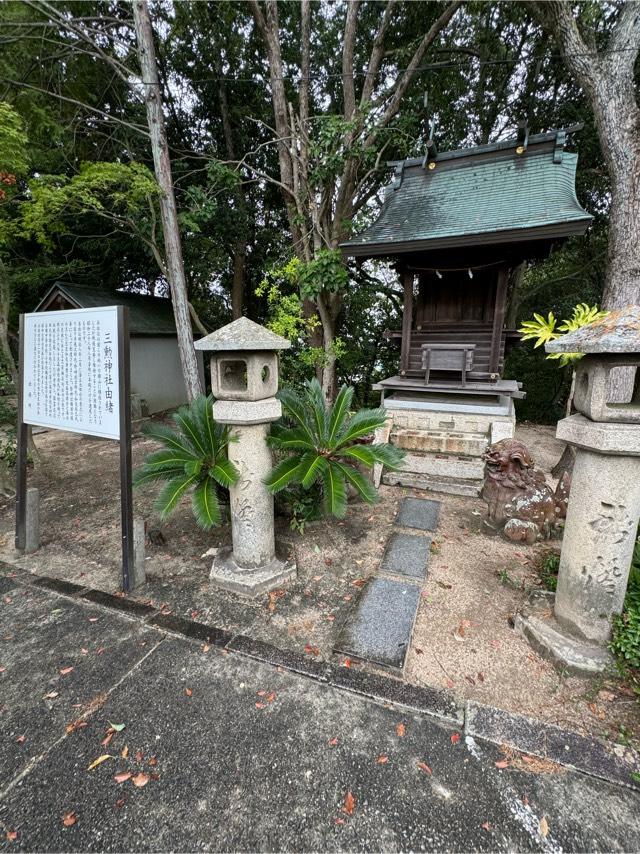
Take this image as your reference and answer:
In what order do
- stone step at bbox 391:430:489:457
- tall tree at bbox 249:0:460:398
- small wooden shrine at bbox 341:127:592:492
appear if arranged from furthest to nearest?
tall tree at bbox 249:0:460:398
stone step at bbox 391:430:489:457
small wooden shrine at bbox 341:127:592:492

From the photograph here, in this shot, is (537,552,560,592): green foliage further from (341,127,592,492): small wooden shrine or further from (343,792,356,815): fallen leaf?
(343,792,356,815): fallen leaf

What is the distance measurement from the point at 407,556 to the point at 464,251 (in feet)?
16.9

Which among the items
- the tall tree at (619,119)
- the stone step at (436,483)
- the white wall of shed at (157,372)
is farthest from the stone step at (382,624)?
the white wall of shed at (157,372)

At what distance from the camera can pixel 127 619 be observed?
2.90 meters

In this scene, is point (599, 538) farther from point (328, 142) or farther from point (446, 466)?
point (328, 142)

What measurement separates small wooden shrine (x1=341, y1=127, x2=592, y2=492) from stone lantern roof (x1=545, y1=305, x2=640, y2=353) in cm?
341

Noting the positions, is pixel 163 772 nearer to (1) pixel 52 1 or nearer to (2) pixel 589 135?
(1) pixel 52 1

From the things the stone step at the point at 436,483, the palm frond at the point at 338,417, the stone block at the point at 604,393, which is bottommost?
the stone step at the point at 436,483

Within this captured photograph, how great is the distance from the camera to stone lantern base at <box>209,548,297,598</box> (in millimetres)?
3188

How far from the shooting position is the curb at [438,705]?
1869 mm

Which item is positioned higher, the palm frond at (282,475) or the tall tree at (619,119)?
the tall tree at (619,119)

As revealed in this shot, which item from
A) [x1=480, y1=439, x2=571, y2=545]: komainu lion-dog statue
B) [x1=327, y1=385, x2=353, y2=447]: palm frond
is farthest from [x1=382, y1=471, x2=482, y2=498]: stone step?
[x1=327, y1=385, x2=353, y2=447]: palm frond

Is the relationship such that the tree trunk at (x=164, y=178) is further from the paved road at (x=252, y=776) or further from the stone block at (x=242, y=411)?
the paved road at (x=252, y=776)

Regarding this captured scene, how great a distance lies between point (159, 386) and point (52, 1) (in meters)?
8.43
